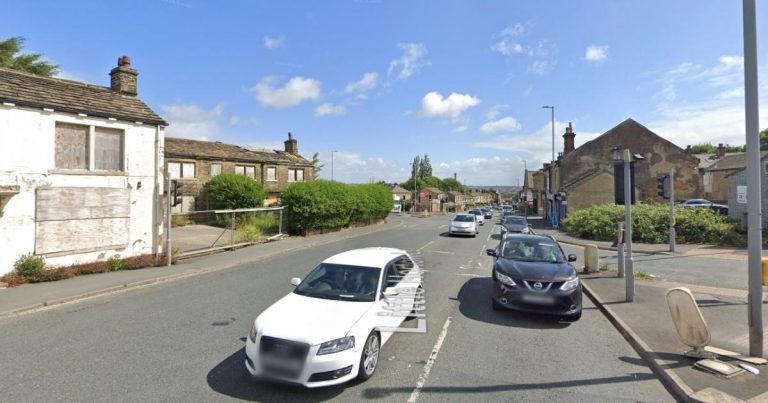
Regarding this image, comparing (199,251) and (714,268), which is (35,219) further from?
(714,268)

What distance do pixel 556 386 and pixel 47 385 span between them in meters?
5.98

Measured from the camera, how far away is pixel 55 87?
38.4ft

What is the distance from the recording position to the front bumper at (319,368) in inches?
167

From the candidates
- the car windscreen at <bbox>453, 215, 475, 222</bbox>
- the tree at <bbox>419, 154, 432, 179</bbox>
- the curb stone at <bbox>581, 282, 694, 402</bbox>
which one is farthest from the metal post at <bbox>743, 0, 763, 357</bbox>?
the tree at <bbox>419, 154, 432, 179</bbox>

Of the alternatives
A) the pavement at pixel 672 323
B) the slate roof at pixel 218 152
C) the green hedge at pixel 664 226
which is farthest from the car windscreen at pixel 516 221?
the slate roof at pixel 218 152

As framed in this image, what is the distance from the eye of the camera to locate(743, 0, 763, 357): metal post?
5.30 meters

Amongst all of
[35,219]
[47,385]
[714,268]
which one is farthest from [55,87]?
[714,268]

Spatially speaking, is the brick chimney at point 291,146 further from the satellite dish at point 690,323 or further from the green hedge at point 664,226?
the satellite dish at point 690,323

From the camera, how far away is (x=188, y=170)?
29203 millimetres

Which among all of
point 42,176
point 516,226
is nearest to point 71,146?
point 42,176

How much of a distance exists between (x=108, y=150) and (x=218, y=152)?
2013 centimetres

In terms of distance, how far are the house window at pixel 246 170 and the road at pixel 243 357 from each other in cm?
2475

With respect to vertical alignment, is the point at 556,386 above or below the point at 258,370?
below

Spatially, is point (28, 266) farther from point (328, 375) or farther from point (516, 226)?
point (516, 226)
